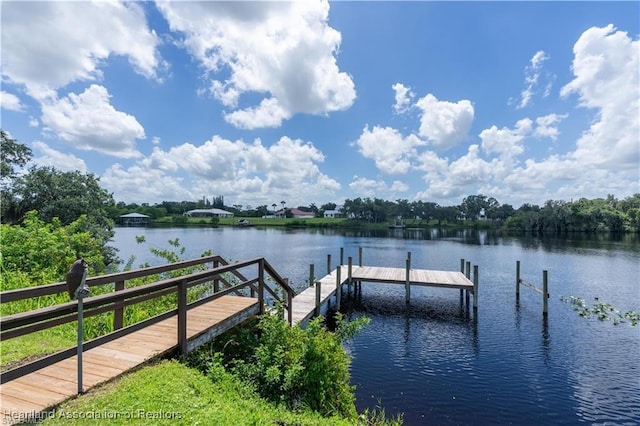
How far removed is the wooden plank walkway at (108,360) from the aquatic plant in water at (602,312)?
15874 millimetres

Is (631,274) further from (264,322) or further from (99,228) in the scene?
(99,228)

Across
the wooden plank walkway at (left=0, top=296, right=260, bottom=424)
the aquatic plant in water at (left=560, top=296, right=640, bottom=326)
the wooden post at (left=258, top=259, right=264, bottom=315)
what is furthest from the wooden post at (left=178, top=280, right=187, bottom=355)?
the aquatic plant in water at (left=560, top=296, right=640, bottom=326)

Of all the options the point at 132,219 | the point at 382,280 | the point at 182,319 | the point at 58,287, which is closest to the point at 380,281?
the point at 382,280

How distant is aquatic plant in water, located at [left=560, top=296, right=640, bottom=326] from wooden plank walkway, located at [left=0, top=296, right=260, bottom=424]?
15874mm

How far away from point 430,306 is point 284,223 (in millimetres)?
86991

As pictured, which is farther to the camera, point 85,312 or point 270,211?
point 270,211

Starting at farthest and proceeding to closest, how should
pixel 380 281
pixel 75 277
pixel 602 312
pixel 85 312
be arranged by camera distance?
pixel 380 281
pixel 602 312
pixel 85 312
pixel 75 277

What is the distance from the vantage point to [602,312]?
14.9 m

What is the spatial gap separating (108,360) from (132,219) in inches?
4409

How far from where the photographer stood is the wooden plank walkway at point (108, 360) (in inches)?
125

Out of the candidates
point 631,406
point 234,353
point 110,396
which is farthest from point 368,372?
point 110,396

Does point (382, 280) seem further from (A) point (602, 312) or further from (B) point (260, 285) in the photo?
(B) point (260, 285)

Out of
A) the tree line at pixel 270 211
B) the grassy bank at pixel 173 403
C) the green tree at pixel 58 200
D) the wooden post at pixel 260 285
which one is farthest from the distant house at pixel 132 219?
the grassy bank at pixel 173 403

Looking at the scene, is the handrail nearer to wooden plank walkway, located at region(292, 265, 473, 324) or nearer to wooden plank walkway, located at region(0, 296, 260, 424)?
wooden plank walkway, located at region(0, 296, 260, 424)
